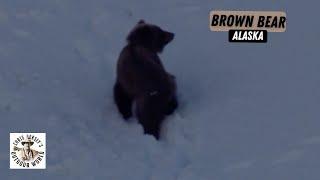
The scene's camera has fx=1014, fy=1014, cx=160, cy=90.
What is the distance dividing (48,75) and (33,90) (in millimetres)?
210

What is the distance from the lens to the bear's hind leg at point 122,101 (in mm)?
6859

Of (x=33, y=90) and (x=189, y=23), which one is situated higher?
(x=189, y=23)

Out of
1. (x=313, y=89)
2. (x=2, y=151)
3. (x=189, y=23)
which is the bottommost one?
(x=2, y=151)

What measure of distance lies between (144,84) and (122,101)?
10.7 inches

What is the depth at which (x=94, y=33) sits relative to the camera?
24.8 feet

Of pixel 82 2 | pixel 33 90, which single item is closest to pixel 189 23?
pixel 82 2

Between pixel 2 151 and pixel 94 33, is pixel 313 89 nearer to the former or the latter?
pixel 94 33

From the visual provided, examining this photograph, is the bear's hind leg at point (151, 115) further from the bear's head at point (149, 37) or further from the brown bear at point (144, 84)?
the bear's head at point (149, 37)

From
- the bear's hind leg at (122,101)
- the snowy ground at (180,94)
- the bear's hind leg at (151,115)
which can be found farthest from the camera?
the bear's hind leg at (122,101)

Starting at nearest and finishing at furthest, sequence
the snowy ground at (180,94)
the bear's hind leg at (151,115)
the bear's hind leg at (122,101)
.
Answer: the snowy ground at (180,94) → the bear's hind leg at (151,115) → the bear's hind leg at (122,101)

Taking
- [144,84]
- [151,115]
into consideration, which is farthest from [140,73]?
[151,115]

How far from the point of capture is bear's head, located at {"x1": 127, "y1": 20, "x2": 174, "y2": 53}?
688 cm

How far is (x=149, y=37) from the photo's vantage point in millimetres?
6938

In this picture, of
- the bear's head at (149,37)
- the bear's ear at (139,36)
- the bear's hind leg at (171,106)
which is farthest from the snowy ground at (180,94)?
the bear's ear at (139,36)
